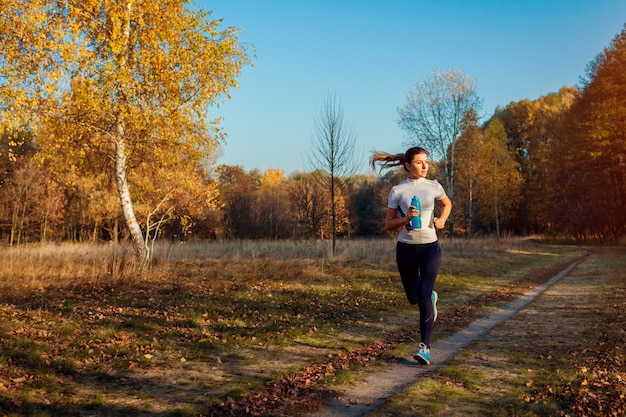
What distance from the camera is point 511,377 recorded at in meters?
4.59

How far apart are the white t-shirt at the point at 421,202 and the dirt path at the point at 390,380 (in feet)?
4.72

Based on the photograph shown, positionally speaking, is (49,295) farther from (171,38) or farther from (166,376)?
(171,38)

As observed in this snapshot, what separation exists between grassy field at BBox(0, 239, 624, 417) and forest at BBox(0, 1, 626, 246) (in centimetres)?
254

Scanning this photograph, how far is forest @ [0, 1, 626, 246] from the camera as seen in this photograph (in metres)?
10.4

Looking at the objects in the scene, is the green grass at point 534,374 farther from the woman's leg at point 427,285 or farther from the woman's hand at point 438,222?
the woman's hand at point 438,222

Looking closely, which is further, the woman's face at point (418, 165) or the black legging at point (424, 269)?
the woman's face at point (418, 165)

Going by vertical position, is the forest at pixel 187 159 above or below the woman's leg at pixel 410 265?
above

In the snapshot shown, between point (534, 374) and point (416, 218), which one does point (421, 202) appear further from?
point (534, 374)

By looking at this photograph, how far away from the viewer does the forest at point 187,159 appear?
10.4m

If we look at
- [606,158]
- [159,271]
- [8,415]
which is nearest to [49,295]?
[159,271]

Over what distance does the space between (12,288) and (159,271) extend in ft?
11.1

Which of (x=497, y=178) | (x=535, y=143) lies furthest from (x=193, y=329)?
(x=535, y=143)

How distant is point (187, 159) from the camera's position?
12398 mm

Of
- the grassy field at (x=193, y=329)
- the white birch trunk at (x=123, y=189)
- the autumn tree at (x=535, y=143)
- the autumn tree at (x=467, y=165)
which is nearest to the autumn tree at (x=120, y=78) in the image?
the white birch trunk at (x=123, y=189)
